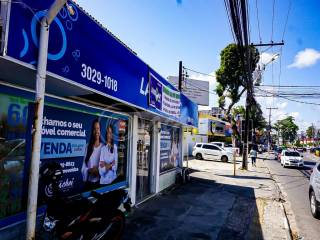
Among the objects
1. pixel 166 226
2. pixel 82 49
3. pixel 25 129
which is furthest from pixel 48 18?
pixel 166 226

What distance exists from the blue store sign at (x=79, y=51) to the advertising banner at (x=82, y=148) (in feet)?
3.00

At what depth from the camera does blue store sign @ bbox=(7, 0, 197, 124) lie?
3320mm

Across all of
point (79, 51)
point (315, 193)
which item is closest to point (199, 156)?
point (315, 193)

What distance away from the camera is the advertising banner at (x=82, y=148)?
16.6 ft

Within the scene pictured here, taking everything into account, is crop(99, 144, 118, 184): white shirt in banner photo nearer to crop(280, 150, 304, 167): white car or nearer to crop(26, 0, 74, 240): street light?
crop(26, 0, 74, 240): street light

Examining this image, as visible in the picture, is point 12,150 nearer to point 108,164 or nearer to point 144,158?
point 108,164

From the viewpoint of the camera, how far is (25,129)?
4.51 metres

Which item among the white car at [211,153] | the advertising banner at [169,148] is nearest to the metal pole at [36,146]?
the advertising banner at [169,148]

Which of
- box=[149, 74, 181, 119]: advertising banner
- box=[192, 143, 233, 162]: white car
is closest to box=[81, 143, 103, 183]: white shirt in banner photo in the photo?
box=[149, 74, 181, 119]: advertising banner

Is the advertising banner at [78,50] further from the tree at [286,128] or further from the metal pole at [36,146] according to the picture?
the tree at [286,128]

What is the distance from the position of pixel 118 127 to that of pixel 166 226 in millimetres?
2794

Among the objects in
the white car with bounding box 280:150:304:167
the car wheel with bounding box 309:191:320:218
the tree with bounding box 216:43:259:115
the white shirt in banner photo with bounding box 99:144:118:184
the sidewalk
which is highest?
the tree with bounding box 216:43:259:115

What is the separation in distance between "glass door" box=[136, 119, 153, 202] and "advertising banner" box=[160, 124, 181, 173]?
1.10 meters

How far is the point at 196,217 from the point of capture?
7.93 m
